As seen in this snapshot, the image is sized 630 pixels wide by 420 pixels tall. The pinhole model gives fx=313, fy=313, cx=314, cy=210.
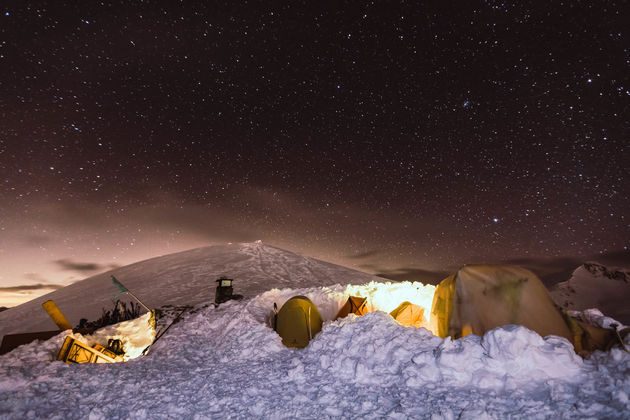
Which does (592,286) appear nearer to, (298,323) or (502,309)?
(502,309)

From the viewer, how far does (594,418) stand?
312 centimetres

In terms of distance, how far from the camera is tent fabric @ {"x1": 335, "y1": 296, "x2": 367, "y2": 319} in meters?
Answer: 9.11

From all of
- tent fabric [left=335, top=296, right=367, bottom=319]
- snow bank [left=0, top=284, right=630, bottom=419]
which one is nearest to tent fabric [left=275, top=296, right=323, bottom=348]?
snow bank [left=0, top=284, right=630, bottom=419]

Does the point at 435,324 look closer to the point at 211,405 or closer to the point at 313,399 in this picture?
the point at 313,399

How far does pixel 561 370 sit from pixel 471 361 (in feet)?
3.46

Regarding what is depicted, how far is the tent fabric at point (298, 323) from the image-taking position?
300 inches

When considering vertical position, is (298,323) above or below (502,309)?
below

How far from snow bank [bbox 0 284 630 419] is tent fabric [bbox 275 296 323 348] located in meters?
1.01

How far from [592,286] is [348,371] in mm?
107390

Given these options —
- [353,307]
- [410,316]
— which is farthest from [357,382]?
[353,307]

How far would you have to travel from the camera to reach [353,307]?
9.16 meters

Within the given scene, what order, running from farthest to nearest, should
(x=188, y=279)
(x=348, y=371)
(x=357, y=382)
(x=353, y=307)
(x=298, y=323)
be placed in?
(x=188, y=279), (x=353, y=307), (x=298, y=323), (x=348, y=371), (x=357, y=382)

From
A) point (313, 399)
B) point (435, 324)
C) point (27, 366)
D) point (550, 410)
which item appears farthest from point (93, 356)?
point (550, 410)

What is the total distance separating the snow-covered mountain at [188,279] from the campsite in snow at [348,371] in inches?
509
